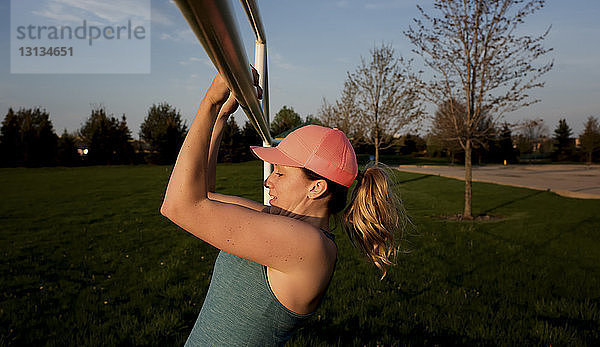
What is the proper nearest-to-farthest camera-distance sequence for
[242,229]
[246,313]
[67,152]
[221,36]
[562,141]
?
[221,36], [242,229], [246,313], [67,152], [562,141]

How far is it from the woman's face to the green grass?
96.5 inches

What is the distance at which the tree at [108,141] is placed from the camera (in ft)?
115

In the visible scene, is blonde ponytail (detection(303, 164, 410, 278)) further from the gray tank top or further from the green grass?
the green grass

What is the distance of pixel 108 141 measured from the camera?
35.1m

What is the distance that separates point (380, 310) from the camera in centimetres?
448

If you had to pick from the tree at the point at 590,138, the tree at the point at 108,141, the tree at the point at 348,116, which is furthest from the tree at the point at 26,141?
the tree at the point at 590,138

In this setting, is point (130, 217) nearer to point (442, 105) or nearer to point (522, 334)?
point (442, 105)

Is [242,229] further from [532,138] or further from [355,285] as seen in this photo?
[532,138]

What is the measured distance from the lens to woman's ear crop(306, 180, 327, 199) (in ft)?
4.93

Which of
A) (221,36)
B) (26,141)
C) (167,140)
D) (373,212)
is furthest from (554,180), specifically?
(26,141)

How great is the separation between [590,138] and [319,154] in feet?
173

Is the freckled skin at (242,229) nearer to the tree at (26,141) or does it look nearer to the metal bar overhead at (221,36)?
the metal bar overhead at (221,36)

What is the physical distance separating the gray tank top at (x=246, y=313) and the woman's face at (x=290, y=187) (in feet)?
0.90

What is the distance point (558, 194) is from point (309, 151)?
17833 millimetres
